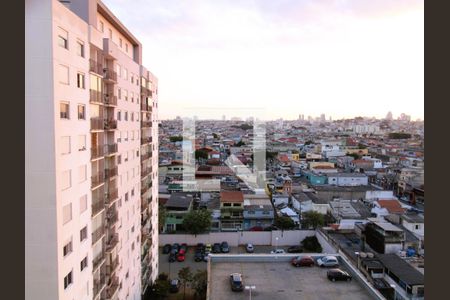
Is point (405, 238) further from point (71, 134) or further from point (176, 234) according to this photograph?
point (71, 134)

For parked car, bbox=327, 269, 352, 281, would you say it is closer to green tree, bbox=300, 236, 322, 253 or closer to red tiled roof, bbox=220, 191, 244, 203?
green tree, bbox=300, 236, 322, 253

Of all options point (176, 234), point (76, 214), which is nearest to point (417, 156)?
point (176, 234)

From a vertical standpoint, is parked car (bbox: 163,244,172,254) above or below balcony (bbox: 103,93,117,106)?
below

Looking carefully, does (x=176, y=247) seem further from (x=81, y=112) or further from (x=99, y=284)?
(x=81, y=112)

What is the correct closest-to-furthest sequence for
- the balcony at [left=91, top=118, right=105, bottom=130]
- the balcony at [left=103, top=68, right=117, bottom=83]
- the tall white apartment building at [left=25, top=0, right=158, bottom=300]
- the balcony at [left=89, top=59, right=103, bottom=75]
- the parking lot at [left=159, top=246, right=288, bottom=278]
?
the tall white apartment building at [left=25, top=0, right=158, bottom=300] → the balcony at [left=89, top=59, right=103, bottom=75] → the balcony at [left=91, top=118, right=105, bottom=130] → the balcony at [left=103, top=68, right=117, bottom=83] → the parking lot at [left=159, top=246, right=288, bottom=278]

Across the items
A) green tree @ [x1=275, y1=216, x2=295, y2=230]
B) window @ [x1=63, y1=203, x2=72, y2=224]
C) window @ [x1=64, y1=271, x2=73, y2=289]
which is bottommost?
green tree @ [x1=275, y1=216, x2=295, y2=230]

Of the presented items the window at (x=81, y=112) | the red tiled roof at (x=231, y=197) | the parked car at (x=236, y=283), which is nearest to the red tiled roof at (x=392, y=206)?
the red tiled roof at (x=231, y=197)

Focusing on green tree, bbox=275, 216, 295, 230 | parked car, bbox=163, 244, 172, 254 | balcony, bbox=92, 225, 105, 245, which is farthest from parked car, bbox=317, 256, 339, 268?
green tree, bbox=275, 216, 295, 230

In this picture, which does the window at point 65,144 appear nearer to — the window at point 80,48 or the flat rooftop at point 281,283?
the window at point 80,48
